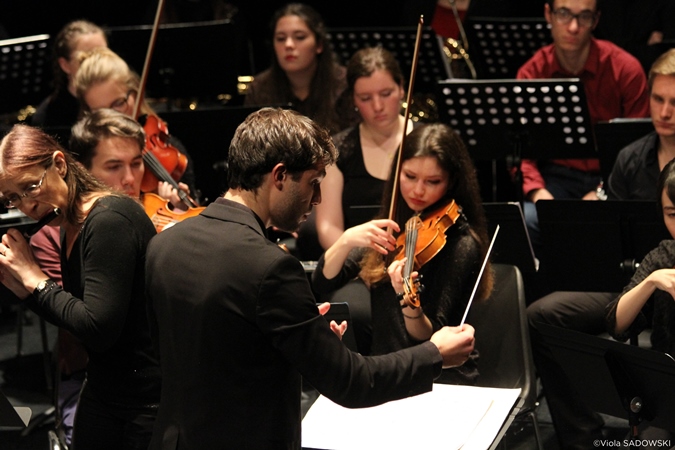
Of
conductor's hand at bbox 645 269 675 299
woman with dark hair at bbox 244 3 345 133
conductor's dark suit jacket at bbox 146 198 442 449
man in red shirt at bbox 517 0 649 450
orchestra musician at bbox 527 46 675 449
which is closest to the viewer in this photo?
conductor's dark suit jacket at bbox 146 198 442 449

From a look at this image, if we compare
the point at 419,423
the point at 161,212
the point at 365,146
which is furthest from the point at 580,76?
the point at 419,423

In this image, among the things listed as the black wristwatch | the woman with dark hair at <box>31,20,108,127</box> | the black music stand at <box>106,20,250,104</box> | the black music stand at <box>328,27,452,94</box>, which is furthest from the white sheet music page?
the black music stand at <box>106,20,250,104</box>

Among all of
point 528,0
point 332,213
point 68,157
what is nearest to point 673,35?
point 528,0

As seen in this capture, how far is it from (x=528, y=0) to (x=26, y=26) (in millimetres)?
3646

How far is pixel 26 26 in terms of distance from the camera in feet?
22.6

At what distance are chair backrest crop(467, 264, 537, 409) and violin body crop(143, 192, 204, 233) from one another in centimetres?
106

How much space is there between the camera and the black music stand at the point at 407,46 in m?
4.97

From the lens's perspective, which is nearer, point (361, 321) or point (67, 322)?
point (67, 322)

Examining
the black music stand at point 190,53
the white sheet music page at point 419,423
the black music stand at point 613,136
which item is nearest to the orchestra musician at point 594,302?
the black music stand at point 613,136

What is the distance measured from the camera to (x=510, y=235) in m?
3.34

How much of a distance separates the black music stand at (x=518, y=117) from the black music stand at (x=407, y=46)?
2.84ft

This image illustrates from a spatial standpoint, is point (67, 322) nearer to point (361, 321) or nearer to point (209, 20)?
point (361, 321)

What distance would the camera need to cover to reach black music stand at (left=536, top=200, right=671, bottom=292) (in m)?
3.21

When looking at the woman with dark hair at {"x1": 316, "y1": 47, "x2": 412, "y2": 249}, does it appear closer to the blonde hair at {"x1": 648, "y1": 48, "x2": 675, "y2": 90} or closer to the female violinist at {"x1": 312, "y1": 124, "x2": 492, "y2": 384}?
the female violinist at {"x1": 312, "y1": 124, "x2": 492, "y2": 384}
